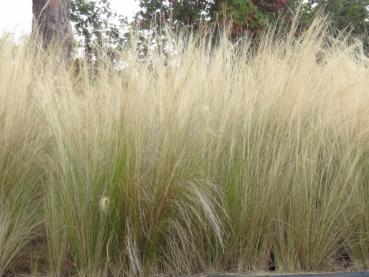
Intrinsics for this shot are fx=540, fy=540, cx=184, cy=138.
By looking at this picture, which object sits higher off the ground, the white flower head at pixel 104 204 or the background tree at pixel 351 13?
the background tree at pixel 351 13

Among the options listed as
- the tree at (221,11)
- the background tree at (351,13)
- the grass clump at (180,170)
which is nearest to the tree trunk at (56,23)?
the grass clump at (180,170)

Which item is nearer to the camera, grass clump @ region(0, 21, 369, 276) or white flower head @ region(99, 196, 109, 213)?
white flower head @ region(99, 196, 109, 213)

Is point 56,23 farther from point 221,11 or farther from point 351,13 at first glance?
point 351,13

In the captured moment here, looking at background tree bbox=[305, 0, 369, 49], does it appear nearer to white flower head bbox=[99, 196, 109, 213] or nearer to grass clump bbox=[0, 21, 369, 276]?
grass clump bbox=[0, 21, 369, 276]

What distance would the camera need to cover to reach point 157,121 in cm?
275

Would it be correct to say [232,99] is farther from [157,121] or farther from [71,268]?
[71,268]

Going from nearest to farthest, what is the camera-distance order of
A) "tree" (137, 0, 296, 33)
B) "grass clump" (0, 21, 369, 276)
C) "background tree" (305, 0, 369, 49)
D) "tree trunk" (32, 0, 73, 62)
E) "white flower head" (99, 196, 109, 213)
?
"white flower head" (99, 196, 109, 213) < "grass clump" (0, 21, 369, 276) < "tree trunk" (32, 0, 73, 62) < "tree" (137, 0, 296, 33) < "background tree" (305, 0, 369, 49)

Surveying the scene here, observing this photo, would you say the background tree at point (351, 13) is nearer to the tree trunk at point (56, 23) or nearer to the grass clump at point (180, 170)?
the tree trunk at point (56, 23)

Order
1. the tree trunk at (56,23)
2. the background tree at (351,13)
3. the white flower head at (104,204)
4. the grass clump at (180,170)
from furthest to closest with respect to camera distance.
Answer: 1. the background tree at (351,13)
2. the tree trunk at (56,23)
3. the grass clump at (180,170)
4. the white flower head at (104,204)

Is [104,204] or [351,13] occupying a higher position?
[351,13]

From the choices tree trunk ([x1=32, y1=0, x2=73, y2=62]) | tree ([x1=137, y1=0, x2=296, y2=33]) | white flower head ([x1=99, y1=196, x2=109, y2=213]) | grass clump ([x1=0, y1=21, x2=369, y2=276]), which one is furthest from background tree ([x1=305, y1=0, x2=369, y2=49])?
white flower head ([x1=99, y1=196, x2=109, y2=213])

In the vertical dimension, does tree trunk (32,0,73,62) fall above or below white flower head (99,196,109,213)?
above

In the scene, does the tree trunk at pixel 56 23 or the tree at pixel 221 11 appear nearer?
the tree trunk at pixel 56 23

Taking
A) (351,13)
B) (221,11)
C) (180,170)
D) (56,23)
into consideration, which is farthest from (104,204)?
(351,13)
